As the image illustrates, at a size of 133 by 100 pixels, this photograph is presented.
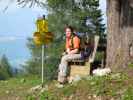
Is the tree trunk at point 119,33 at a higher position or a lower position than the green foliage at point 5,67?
higher

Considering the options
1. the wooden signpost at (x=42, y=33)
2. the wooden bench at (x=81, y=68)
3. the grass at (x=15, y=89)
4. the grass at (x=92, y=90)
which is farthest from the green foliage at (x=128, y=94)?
the wooden signpost at (x=42, y=33)

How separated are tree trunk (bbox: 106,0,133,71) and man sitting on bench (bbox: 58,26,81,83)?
119 centimetres

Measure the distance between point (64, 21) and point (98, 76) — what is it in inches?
2159

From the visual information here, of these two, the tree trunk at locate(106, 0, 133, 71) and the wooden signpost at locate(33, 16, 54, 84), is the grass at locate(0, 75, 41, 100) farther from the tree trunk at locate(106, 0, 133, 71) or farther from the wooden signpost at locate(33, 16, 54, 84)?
the tree trunk at locate(106, 0, 133, 71)

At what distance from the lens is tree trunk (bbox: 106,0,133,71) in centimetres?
1739

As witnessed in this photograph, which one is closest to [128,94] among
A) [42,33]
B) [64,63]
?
[64,63]

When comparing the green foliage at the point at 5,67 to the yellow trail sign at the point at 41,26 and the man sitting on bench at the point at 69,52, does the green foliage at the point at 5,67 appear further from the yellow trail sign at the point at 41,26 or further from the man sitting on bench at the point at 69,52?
the man sitting on bench at the point at 69,52

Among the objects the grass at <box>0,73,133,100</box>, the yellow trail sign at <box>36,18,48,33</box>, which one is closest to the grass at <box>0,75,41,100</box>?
the grass at <box>0,73,133,100</box>

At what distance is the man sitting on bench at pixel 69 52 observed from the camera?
1697cm

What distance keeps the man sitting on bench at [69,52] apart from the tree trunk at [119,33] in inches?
47.0

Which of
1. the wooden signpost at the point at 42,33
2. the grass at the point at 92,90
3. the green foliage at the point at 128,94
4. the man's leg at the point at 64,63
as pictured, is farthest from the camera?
the wooden signpost at the point at 42,33

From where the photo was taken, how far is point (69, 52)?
→ 1702cm

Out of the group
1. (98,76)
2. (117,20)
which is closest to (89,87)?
(98,76)

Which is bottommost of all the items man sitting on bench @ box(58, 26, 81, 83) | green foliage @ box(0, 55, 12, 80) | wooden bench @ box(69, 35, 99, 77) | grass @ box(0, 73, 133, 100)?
green foliage @ box(0, 55, 12, 80)
